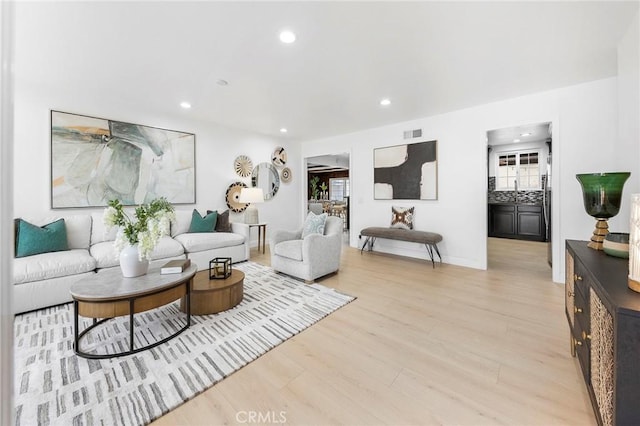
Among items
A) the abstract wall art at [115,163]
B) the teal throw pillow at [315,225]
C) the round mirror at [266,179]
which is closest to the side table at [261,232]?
the round mirror at [266,179]

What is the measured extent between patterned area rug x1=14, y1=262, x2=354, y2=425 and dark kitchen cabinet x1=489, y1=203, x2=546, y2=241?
5702mm

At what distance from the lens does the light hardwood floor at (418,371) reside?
1407 millimetres

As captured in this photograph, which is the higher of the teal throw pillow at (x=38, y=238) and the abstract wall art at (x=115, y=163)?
the abstract wall art at (x=115, y=163)

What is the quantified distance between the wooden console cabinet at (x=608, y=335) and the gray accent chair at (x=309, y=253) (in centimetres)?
242

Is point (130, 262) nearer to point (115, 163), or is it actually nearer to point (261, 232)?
point (115, 163)

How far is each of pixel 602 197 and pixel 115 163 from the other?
17.3 feet

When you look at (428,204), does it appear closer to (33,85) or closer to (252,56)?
(252,56)

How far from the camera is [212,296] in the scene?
8.16ft

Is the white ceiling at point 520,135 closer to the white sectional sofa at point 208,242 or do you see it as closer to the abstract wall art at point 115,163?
the white sectional sofa at point 208,242

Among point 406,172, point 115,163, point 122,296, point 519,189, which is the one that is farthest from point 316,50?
point 519,189

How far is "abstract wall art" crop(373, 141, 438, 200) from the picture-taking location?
4508 millimetres

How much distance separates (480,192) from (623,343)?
3.45 meters

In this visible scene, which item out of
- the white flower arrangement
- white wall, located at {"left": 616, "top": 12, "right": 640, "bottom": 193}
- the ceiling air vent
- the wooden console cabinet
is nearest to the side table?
the white flower arrangement

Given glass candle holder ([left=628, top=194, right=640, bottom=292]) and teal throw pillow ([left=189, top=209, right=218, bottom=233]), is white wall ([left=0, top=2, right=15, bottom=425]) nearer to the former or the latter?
glass candle holder ([left=628, top=194, right=640, bottom=292])
